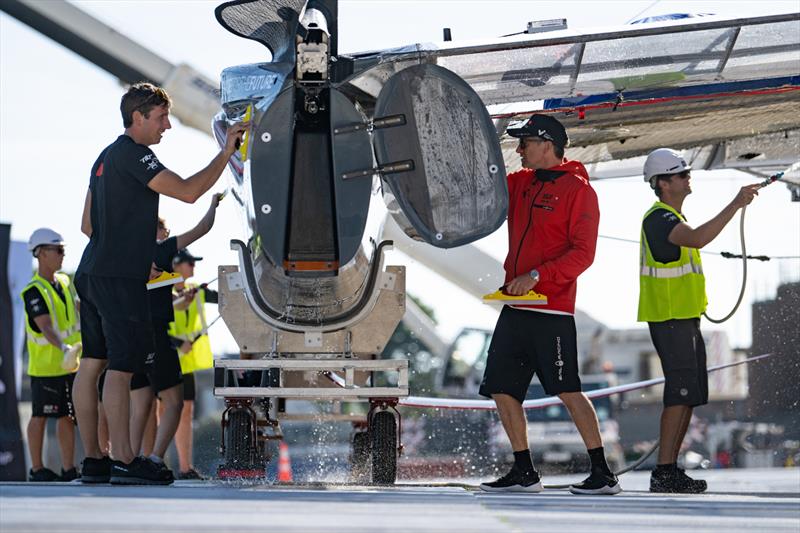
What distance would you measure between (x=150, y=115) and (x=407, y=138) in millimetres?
1408

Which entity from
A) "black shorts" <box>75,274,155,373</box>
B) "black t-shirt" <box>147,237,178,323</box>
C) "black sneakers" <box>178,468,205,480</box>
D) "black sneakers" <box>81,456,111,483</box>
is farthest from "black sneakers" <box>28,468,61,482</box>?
"black shorts" <box>75,274,155,373</box>

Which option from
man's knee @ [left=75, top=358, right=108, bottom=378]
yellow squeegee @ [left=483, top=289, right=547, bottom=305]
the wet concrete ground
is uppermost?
yellow squeegee @ [left=483, top=289, right=547, bottom=305]

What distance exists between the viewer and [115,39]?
2248 centimetres

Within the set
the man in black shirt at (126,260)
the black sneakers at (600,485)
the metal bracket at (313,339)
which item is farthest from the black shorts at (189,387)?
the black sneakers at (600,485)

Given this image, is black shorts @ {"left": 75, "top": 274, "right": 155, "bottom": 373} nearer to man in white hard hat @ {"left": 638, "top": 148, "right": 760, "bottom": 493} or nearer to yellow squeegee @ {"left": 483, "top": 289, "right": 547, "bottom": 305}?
yellow squeegee @ {"left": 483, "top": 289, "right": 547, "bottom": 305}

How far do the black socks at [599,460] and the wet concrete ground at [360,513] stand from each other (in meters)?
0.99

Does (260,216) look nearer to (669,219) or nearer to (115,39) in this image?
(669,219)

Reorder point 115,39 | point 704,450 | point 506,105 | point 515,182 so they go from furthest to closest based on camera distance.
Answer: point 115,39 < point 704,450 < point 506,105 < point 515,182

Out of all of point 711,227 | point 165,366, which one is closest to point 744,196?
point 711,227

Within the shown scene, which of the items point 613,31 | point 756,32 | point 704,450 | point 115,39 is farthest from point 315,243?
point 115,39

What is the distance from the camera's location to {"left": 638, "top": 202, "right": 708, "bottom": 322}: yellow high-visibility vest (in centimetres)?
795

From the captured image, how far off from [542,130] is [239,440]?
2.63 metres

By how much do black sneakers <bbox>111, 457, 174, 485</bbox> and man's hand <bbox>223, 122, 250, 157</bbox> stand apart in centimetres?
170

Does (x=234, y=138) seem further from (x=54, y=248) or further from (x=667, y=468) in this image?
(x=54, y=248)
